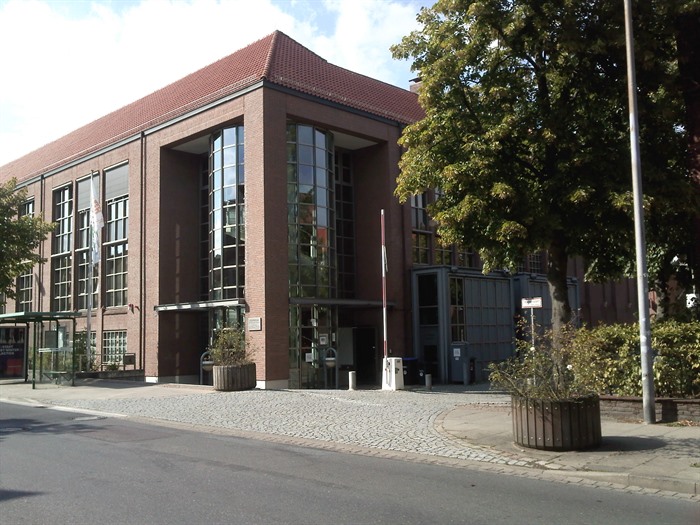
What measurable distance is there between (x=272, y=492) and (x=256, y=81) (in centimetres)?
1925

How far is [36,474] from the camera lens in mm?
8492

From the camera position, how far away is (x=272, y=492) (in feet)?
24.6

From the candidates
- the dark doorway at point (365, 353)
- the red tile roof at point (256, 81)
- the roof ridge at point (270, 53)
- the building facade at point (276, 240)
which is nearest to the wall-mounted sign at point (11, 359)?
the building facade at point (276, 240)

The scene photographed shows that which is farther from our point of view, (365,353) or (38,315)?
(365,353)

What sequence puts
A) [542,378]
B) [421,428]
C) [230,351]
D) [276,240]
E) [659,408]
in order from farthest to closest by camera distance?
1. [276,240]
2. [230,351]
3. [421,428]
4. [659,408]
5. [542,378]

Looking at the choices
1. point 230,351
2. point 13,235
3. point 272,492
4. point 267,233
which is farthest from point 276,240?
point 272,492

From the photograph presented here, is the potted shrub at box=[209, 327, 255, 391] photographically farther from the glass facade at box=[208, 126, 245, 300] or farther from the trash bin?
the trash bin

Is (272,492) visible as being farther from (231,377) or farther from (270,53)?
(270,53)

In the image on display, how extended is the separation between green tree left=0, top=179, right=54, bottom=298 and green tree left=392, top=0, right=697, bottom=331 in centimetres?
2194

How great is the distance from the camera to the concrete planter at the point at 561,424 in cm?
981

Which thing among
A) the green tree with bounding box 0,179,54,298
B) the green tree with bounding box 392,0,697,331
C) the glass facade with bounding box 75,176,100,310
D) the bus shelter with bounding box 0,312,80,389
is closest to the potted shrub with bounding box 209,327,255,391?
the bus shelter with bounding box 0,312,80,389

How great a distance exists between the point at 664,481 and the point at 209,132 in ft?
74.6

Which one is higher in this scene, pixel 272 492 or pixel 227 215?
pixel 227 215

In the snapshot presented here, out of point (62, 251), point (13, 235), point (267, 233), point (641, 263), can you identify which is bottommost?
point (641, 263)
